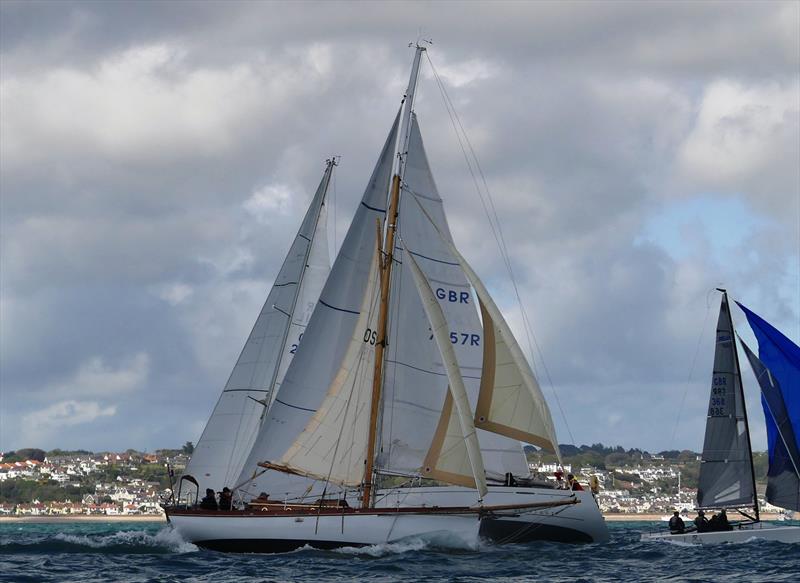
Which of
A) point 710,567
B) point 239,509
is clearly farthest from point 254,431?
point 710,567

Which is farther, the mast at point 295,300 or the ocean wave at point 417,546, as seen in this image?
the mast at point 295,300

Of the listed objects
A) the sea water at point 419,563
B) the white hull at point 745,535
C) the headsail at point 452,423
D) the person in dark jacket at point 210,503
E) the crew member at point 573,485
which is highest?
the headsail at point 452,423

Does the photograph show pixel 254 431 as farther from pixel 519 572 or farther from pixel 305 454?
pixel 519 572

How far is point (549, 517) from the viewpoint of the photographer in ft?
152

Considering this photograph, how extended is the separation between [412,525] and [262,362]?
12.1 metres

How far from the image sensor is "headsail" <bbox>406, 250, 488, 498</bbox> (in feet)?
140

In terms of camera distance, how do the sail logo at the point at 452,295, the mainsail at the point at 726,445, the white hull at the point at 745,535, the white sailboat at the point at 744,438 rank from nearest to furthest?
the sail logo at the point at 452,295 < the white hull at the point at 745,535 < the white sailboat at the point at 744,438 < the mainsail at the point at 726,445

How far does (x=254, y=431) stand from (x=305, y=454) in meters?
8.08

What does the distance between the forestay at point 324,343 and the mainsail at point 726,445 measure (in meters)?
16.6

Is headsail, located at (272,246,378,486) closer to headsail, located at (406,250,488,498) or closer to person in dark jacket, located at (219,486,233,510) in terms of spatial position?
headsail, located at (406,250,488,498)

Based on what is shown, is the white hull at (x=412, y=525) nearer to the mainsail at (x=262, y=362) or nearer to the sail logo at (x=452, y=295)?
the mainsail at (x=262, y=362)

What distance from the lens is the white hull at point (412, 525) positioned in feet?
141

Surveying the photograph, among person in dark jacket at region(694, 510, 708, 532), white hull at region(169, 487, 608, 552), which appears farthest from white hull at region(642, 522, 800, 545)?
white hull at region(169, 487, 608, 552)

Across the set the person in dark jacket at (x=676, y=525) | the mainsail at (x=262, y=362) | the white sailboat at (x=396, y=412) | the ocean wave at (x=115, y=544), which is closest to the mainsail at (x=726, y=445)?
the person in dark jacket at (x=676, y=525)
